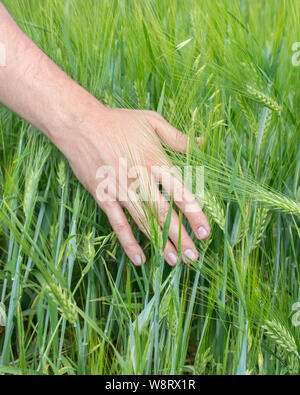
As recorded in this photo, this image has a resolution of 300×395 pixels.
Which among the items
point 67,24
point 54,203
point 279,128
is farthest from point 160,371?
point 67,24

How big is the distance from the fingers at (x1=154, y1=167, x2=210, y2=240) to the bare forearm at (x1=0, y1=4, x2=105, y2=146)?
0.60 feet

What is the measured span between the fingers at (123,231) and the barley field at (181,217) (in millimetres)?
25

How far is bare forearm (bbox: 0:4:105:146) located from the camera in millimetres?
735

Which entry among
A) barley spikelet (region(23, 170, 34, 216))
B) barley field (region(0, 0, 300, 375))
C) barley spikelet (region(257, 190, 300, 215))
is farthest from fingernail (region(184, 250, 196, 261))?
barley spikelet (region(23, 170, 34, 216))

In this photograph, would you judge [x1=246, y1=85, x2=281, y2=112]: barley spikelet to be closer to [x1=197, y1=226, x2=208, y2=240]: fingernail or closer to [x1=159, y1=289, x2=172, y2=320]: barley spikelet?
[x1=197, y1=226, x2=208, y2=240]: fingernail

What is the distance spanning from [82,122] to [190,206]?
23 centimetres

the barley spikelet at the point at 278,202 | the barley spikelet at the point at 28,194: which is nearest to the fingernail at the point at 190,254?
the barley spikelet at the point at 278,202

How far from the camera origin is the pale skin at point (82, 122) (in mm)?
733

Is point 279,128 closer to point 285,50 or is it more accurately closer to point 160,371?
point 285,50

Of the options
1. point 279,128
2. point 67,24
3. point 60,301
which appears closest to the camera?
point 60,301

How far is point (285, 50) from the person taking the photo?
2.86 feet

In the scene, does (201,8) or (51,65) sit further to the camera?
(201,8)

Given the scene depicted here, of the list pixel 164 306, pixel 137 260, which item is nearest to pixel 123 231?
pixel 137 260

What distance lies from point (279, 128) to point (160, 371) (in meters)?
0.42
